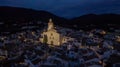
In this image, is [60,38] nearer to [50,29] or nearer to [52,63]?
[50,29]

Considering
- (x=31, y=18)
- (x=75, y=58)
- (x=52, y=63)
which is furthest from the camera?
(x=31, y=18)

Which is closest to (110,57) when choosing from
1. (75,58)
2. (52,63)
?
(75,58)

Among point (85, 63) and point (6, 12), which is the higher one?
point (6, 12)

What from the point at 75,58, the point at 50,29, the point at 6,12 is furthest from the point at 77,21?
the point at 75,58

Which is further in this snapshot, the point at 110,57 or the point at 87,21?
the point at 87,21

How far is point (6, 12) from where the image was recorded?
13888 cm

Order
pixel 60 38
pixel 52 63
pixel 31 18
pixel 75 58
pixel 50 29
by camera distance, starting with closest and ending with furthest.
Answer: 1. pixel 52 63
2. pixel 75 58
3. pixel 60 38
4. pixel 50 29
5. pixel 31 18

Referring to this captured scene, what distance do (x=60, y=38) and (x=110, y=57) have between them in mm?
29465

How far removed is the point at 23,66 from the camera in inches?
918

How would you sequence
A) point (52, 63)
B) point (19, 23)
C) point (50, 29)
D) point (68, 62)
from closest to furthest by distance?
point (52, 63)
point (68, 62)
point (50, 29)
point (19, 23)

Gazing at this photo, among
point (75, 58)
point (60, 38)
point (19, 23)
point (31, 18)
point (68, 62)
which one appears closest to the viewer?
point (68, 62)

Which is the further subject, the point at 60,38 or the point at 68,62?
the point at 60,38

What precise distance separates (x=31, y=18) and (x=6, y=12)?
11.7 meters

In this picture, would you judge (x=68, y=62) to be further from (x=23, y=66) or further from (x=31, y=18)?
(x=31, y=18)
